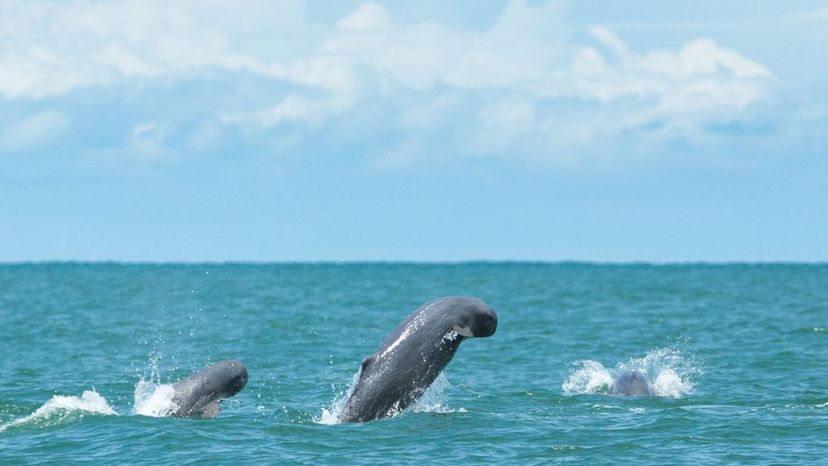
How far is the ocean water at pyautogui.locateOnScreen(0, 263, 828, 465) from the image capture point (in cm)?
2392

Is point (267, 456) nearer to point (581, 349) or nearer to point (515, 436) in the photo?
point (515, 436)

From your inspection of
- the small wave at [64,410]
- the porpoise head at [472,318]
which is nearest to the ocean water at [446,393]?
the small wave at [64,410]

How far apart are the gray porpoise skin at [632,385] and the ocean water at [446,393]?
1.54ft

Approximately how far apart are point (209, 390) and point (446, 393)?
22.4ft

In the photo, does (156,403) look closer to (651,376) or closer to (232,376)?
(232,376)

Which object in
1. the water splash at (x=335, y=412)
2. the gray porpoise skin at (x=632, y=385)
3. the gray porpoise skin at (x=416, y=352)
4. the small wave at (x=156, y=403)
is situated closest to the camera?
the gray porpoise skin at (x=416, y=352)

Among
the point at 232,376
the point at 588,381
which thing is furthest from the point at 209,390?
the point at 588,381

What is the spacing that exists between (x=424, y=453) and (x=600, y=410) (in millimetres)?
6134

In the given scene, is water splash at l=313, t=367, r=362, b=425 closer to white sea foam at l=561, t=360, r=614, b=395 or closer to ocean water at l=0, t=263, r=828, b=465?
ocean water at l=0, t=263, r=828, b=465

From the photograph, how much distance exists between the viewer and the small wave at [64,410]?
26844 mm

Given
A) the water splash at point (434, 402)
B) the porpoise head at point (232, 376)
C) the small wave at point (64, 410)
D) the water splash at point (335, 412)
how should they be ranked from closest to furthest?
the water splash at point (335, 412), the porpoise head at point (232, 376), the small wave at point (64, 410), the water splash at point (434, 402)

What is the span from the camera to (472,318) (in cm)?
2483

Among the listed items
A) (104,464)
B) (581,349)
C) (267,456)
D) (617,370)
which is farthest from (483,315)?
(581,349)

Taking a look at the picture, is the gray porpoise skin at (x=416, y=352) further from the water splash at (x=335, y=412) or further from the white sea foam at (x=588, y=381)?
the white sea foam at (x=588, y=381)
